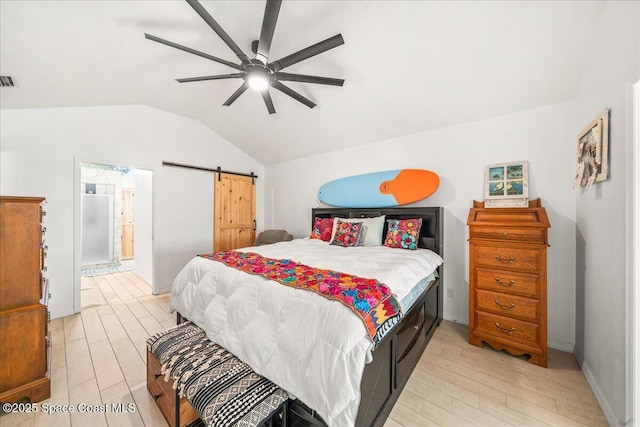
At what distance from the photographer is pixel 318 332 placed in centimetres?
118

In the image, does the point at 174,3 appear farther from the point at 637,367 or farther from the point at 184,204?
the point at 637,367

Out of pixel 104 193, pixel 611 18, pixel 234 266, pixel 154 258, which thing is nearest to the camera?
pixel 611 18

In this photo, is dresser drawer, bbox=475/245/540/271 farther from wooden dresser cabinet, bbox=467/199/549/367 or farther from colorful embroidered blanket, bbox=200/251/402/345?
colorful embroidered blanket, bbox=200/251/402/345

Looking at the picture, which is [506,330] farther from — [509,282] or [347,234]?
[347,234]

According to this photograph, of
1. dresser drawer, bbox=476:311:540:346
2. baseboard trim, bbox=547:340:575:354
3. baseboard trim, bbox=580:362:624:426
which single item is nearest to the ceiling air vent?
dresser drawer, bbox=476:311:540:346

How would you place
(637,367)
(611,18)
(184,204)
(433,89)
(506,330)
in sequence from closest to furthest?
(637,367) → (611,18) → (506,330) → (433,89) → (184,204)

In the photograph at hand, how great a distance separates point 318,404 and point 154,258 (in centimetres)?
359

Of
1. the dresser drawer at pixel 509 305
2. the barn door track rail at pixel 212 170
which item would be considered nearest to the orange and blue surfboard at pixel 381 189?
the dresser drawer at pixel 509 305

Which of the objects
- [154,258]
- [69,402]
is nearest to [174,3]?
[69,402]

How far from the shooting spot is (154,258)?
3.62 m

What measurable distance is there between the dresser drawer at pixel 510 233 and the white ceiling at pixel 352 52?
1299 mm

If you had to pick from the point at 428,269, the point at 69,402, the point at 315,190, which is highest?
the point at 315,190

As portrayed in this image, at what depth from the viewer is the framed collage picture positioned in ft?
7.76

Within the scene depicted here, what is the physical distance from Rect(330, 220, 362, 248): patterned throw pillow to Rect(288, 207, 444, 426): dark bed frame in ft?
1.34
